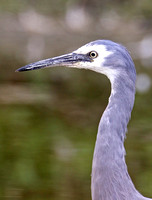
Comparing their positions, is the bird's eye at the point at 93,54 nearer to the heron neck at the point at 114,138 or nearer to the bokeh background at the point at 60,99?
the heron neck at the point at 114,138

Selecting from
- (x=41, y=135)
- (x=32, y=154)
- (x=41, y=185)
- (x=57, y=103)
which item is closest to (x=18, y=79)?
(x=57, y=103)

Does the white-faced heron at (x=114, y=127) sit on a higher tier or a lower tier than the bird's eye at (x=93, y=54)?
lower

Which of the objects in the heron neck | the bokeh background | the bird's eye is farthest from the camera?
the bokeh background

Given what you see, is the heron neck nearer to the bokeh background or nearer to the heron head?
the heron head

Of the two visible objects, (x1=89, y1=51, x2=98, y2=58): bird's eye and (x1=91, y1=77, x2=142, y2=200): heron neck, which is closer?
(x1=91, y1=77, x2=142, y2=200): heron neck

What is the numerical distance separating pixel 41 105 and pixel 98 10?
5450 millimetres

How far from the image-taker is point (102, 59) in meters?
4.02

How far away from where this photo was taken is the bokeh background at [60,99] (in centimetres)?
638

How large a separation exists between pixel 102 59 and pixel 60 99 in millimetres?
5112

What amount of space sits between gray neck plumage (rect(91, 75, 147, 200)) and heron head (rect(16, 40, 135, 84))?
83 mm

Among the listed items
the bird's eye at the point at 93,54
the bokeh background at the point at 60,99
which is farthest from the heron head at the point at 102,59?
the bokeh background at the point at 60,99

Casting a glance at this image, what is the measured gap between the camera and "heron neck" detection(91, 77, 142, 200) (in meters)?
3.92

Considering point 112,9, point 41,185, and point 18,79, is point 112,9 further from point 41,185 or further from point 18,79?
point 41,185

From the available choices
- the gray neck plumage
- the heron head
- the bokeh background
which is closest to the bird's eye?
the heron head
